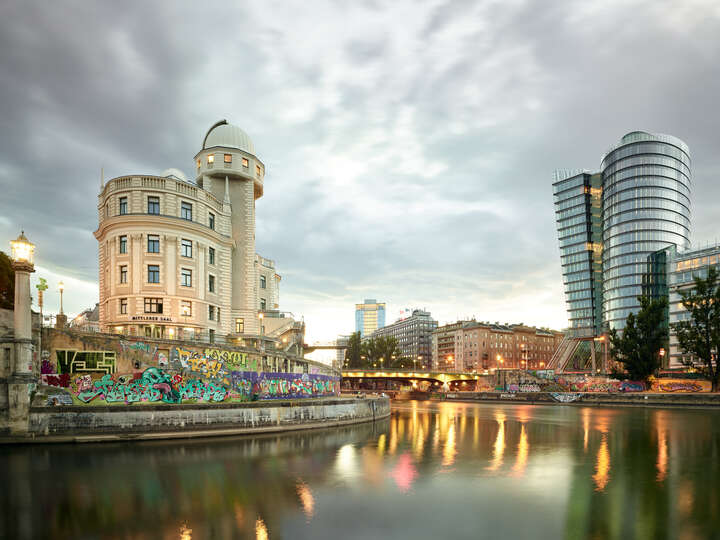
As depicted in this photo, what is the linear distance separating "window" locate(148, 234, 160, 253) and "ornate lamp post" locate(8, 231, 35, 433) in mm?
20503

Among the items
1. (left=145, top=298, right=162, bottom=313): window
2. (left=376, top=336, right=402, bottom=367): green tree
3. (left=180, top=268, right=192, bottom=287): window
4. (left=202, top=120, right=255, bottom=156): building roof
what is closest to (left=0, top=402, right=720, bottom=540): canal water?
(left=145, top=298, right=162, bottom=313): window

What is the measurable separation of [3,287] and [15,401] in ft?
118

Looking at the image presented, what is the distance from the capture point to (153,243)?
5419 cm

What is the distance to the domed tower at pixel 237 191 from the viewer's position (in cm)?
6775

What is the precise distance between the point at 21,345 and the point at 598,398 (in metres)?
94.8

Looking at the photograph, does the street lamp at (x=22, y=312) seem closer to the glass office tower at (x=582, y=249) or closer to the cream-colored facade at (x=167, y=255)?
the cream-colored facade at (x=167, y=255)

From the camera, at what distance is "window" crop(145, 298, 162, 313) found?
53438mm

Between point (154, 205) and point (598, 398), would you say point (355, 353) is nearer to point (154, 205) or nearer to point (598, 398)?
point (598, 398)

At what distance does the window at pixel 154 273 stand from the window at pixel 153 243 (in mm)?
1692

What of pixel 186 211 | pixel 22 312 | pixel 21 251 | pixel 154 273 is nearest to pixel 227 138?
pixel 186 211

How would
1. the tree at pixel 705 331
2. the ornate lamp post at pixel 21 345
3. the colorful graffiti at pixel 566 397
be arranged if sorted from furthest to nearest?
the colorful graffiti at pixel 566 397
the tree at pixel 705 331
the ornate lamp post at pixel 21 345

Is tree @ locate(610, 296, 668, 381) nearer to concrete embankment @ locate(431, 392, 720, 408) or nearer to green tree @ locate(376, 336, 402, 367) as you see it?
concrete embankment @ locate(431, 392, 720, 408)

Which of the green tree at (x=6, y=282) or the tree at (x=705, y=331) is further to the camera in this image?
the tree at (x=705, y=331)

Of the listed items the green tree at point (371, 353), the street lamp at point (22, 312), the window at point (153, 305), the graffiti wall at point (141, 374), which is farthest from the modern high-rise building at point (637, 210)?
the street lamp at point (22, 312)
